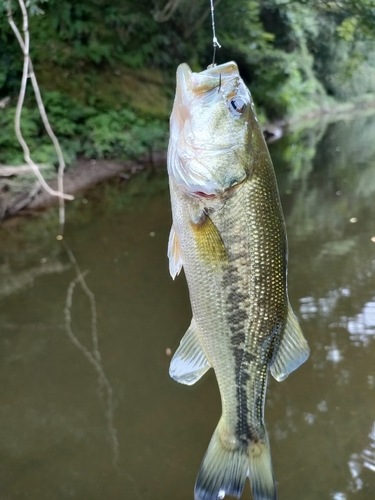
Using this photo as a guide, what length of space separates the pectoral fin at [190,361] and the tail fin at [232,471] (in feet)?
0.84

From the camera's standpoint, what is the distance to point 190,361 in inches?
66.2

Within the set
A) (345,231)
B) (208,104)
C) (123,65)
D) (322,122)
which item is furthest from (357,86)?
(208,104)

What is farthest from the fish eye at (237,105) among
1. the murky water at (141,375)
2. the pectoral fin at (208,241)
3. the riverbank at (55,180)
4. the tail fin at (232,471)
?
the riverbank at (55,180)

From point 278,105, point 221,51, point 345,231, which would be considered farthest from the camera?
point 278,105

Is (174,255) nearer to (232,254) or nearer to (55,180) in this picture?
(232,254)

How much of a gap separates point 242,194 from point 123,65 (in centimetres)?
1108

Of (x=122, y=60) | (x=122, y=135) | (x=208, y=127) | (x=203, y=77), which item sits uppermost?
(x=203, y=77)

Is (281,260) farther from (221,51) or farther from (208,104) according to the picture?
(221,51)

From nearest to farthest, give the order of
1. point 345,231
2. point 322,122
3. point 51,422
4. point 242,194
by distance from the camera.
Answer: point 242,194
point 51,422
point 345,231
point 322,122

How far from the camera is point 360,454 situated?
2.96 meters

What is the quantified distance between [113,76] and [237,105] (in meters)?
10.6

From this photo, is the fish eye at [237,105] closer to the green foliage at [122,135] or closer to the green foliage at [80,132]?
the green foliage at [80,132]

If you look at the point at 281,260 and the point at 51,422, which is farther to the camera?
the point at 51,422

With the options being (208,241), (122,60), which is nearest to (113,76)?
(122,60)
